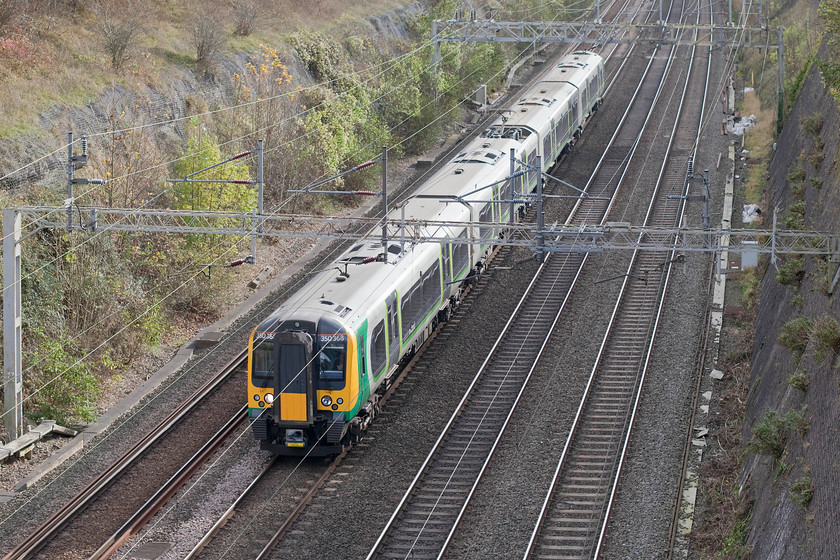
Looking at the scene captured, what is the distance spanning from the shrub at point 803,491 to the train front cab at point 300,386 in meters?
8.45

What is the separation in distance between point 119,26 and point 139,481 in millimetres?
22001

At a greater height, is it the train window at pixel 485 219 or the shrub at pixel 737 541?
the train window at pixel 485 219

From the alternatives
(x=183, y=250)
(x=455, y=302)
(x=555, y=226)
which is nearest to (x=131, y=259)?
(x=183, y=250)

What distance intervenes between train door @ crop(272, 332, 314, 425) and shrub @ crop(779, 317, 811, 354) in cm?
891

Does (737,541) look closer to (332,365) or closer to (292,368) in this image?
(332,365)

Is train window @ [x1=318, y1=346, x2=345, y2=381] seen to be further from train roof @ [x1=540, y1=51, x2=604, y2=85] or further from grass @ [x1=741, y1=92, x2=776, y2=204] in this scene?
train roof @ [x1=540, y1=51, x2=604, y2=85]

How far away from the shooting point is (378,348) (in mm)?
22047

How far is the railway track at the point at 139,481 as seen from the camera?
18281mm

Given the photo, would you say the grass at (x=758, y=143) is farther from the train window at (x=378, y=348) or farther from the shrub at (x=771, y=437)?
the shrub at (x=771, y=437)

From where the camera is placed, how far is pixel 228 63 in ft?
133

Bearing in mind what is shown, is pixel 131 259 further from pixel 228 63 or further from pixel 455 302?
pixel 228 63

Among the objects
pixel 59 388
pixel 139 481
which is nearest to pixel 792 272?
pixel 139 481

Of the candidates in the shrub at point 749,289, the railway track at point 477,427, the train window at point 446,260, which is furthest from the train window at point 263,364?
the shrub at point 749,289

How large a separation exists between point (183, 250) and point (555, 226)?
13.0 metres
